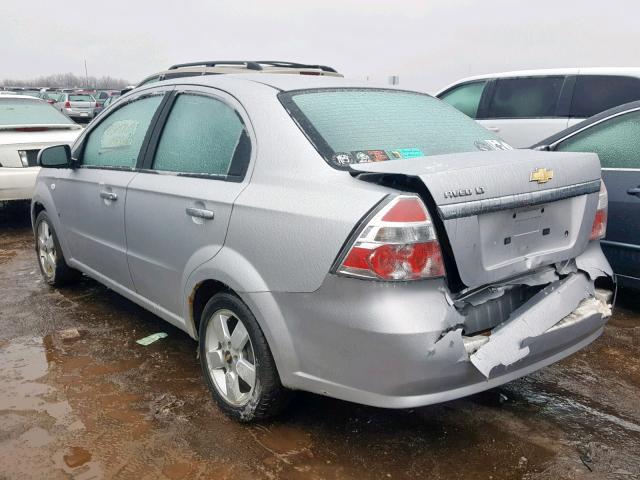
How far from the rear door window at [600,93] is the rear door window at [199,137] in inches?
191

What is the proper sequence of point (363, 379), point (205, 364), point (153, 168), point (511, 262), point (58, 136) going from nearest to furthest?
point (363, 379)
point (511, 262)
point (205, 364)
point (153, 168)
point (58, 136)

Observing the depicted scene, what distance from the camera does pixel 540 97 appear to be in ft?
23.0

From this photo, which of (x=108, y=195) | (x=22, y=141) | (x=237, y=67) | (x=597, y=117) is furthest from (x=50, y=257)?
(x=597, y=117)

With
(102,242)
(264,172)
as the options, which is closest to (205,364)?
(264,172)

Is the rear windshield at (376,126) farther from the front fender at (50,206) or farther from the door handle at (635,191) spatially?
the front fender at (50,206)

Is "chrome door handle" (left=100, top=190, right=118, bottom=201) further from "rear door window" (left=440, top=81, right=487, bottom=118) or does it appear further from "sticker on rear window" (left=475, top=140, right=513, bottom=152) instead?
"rear door window" (left=440, top=81, right=487, bottom=118)

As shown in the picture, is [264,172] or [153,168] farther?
[153,168]

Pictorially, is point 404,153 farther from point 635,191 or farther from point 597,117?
point 597,117

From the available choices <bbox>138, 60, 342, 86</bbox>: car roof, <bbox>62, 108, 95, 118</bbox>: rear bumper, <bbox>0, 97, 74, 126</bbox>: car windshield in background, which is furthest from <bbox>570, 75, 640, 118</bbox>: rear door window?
<bbox>62, 108, 95, 118</bbox>: rear bumper

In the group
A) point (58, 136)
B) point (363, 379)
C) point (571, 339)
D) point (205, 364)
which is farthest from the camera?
point (58, 136)

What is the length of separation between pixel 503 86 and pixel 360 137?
209 inches

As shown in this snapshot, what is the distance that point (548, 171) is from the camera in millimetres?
2557

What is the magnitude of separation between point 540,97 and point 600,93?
70 cm

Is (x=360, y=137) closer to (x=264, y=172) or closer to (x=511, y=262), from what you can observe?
(x=264, y=172)
